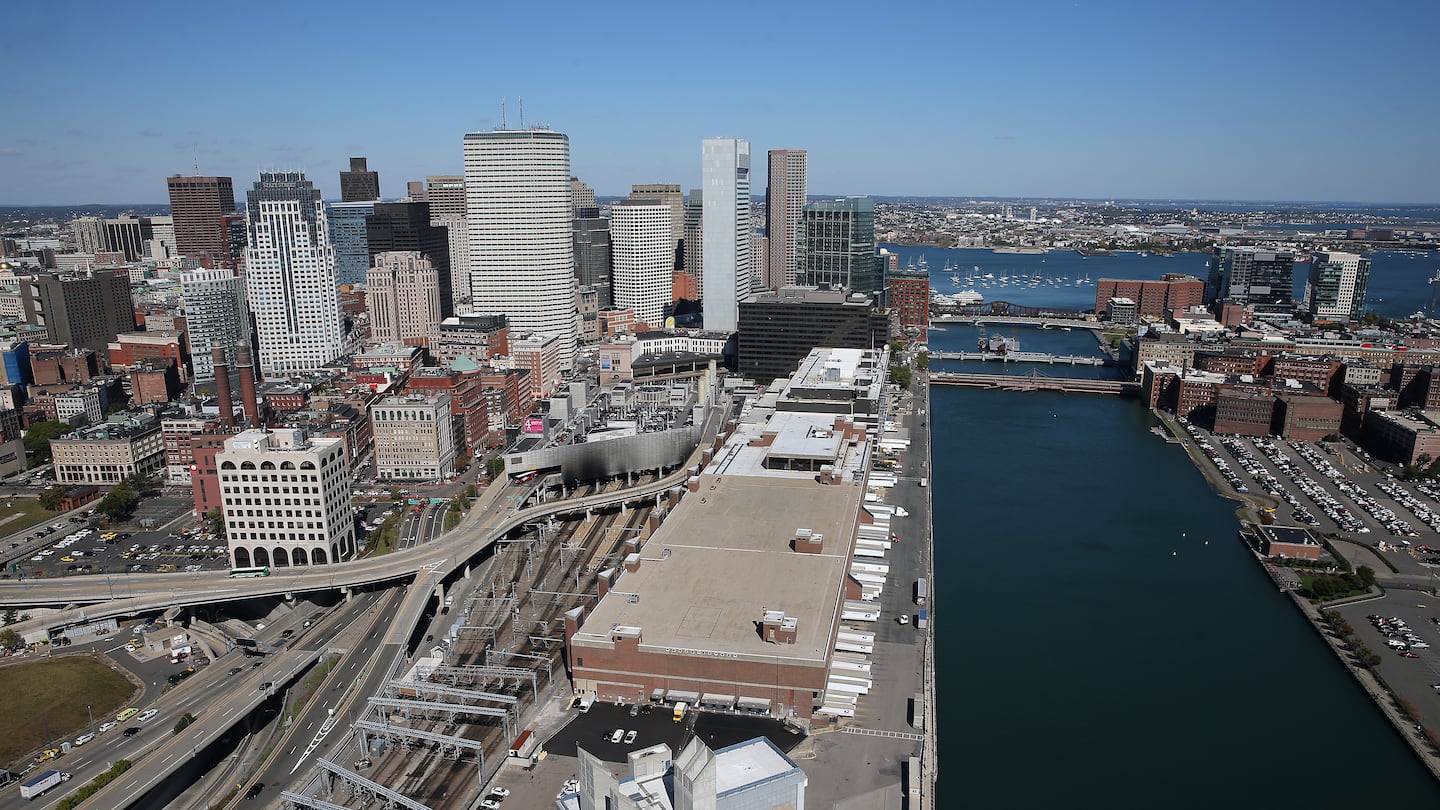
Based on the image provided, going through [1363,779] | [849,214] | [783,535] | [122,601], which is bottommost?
[1363,779]

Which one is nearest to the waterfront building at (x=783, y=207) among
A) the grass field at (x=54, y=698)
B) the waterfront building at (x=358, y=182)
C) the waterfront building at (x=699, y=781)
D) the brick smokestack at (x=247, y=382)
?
the waterfront building at (x=358, y=182)

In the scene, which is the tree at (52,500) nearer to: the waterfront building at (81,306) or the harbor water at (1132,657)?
the waterfront building at (81,306)

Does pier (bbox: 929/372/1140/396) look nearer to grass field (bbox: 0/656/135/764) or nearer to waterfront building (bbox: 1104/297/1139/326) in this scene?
waterfront building (bbox: 1104/297/1139/326)

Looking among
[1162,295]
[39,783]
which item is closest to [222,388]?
[39,783]

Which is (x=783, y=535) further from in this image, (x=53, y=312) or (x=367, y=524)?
(x=53, y=312)

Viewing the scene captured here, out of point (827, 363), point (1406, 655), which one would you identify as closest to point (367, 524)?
point (827, 363)

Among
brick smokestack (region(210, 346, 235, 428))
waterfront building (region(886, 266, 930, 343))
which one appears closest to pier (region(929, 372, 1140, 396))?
waterfront building (region(886, 266, 930, 343))

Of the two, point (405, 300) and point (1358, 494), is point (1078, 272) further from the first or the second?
point (405, 300)
